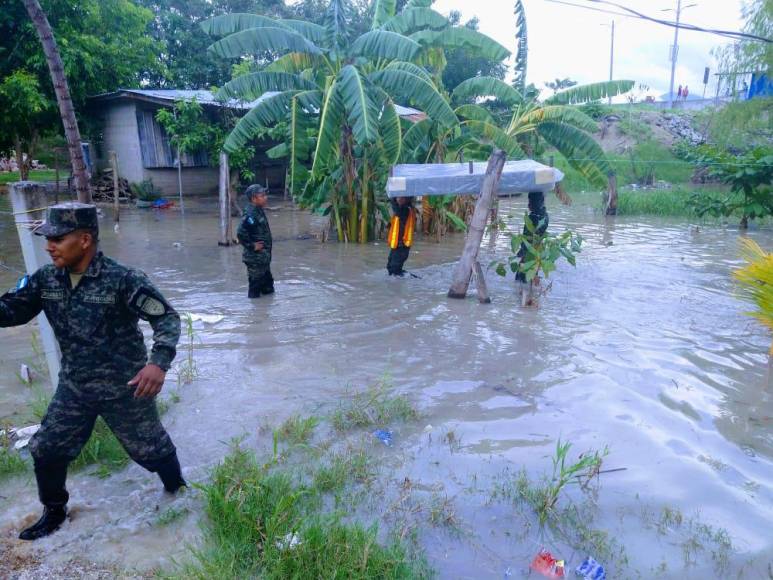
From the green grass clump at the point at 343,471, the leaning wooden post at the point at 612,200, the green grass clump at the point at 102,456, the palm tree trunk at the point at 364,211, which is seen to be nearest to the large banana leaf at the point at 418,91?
the palm tree trunk at the point at 364,211

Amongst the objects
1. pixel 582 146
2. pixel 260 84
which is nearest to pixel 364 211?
pixel 260 84

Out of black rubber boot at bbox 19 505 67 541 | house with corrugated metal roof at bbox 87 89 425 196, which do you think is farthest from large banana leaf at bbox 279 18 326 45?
black rubber boot at bbox 19 505 67 541

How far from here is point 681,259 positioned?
1195 cm

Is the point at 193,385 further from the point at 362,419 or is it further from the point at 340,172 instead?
the point at 340,172

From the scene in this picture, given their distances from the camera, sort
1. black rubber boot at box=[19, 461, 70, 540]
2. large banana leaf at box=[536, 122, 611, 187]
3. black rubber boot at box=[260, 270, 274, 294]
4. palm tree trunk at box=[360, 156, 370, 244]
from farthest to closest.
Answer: palm tree trunk at box=[360, 156, 370, 244], large banana leaf at box=[536, 122, 611, 187], black rubber boot at box=[260, 270, 274, 294], black rubber boot at box=[19, 461, 70, 540]

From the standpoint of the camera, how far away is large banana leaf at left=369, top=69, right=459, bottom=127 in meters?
10.2

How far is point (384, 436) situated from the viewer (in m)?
4.43

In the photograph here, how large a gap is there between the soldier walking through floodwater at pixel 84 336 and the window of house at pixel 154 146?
18729mm

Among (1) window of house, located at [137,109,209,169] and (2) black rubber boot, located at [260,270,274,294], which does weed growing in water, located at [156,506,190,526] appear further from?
(1) window of house, located at [137,109,209,169]

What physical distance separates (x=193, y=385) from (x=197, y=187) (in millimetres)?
17749

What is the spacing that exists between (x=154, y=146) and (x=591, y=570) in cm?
2045

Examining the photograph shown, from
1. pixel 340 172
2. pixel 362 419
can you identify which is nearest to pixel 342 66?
pixel 340 172

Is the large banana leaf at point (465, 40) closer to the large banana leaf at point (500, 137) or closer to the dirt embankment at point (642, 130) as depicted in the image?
the large banana leaf at point (500, 137)

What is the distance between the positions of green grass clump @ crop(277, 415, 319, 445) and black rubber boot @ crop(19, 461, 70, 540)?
56.2 inches
